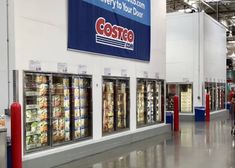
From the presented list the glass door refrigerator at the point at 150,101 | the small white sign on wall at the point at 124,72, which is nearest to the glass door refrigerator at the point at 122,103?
the small white sign on wall at the point at 124,72

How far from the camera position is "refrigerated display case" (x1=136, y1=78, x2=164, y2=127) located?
40.4 feet

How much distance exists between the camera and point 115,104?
35.6 ft

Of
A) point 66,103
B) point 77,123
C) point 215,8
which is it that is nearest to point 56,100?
point 66,103

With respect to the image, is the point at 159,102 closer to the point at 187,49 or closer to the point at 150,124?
the point at 150,124

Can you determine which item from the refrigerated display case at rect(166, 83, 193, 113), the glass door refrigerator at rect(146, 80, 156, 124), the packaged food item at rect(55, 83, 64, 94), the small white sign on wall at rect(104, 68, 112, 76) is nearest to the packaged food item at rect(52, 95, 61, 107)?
the packaged food item at rect(55, 83, 64, 94)

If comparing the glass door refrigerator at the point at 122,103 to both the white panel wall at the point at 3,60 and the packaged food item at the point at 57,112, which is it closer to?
the packaged food item at the point at 57,112

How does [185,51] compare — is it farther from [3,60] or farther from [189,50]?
[3,60]

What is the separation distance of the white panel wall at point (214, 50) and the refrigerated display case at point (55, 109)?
1096 centimetres

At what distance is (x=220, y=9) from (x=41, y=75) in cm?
2120

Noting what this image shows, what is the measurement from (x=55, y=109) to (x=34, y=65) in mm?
1365

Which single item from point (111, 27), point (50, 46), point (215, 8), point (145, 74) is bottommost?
point (145, 74)

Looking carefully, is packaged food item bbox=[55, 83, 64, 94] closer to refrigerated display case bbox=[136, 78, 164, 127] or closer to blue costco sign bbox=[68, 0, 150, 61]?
blue costco sign bbox=[68, 0, 150, 61]

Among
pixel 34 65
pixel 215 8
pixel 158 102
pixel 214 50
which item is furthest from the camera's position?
pixel 215 8

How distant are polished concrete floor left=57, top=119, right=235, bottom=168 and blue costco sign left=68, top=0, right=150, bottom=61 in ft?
8.42
